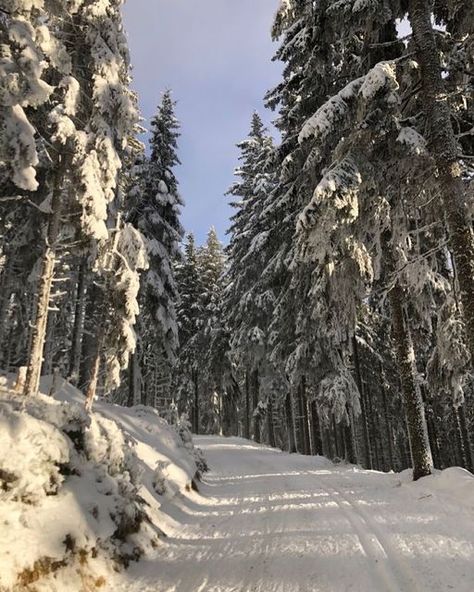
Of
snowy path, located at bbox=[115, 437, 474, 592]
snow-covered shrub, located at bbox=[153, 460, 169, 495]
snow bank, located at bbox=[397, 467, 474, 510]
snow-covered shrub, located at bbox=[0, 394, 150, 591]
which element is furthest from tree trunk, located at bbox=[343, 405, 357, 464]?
snow-covered shrub, located at bbox=[0, 394, 150, 591]

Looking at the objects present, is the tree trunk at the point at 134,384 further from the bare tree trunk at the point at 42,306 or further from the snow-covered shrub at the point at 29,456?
the snow-covered shrub at the point at 29,456

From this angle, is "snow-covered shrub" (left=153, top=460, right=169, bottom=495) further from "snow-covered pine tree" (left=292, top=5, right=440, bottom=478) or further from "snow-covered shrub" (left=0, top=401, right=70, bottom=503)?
"snow-covered pine tree" (left=292, top=5, right=440, bottom=478)

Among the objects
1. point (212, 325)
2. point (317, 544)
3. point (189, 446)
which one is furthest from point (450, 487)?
point (212, 325)

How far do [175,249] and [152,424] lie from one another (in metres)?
13.2

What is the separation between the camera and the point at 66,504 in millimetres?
5699

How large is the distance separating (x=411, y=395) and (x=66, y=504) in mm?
8879

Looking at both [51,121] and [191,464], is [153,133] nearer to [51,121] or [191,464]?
[51,121]

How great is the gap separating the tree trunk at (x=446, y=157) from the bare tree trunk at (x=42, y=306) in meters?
8.99

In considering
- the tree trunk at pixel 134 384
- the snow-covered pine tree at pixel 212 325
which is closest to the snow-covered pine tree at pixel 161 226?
the tree trunk at pixel 134 384

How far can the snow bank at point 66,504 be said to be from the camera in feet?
15.6

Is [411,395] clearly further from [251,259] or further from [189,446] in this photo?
[251,259]

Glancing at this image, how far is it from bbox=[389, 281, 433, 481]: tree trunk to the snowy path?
0.91 m

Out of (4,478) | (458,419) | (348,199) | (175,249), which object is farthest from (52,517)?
(458,419)

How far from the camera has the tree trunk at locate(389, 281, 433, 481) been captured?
11.1 metres
